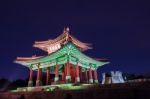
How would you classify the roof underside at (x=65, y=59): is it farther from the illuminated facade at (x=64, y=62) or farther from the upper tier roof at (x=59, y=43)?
the upper tier roof at (x=59, y=43)

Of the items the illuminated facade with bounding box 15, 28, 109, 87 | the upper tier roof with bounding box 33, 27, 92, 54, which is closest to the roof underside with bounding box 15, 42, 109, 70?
the illuminated facade with bounding box 15, 28, 109, 87

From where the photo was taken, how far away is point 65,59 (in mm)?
33500

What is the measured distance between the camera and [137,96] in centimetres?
1662

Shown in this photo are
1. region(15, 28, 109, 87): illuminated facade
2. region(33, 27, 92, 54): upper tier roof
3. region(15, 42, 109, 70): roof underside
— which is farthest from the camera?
region(33, 27, 92, 54): upper tier roof

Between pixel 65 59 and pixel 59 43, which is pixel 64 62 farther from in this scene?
pixel 59 43

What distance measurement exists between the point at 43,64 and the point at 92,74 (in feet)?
34.5

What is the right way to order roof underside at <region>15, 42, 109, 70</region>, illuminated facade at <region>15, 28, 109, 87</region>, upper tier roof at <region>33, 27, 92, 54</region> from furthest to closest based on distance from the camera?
1. upper tier roof at <region>33, 27, 92, 54</region>
2. illuminated facade at <region>15, 28, 109, 87</region>
3. roof underside at <region>15, 42, 109, 70</region>

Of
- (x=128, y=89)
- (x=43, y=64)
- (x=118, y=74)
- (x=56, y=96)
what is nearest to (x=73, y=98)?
(x=56, y=96)

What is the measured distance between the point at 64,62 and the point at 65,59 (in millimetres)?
761

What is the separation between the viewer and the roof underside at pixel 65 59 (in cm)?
3212

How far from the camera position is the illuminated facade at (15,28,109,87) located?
3228cm

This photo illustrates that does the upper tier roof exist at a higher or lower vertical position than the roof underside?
higher

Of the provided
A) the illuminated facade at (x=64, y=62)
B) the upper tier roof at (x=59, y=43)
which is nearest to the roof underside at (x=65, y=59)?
the illuminated facade at (x=64, y=62)

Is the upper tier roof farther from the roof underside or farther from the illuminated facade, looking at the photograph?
the roof underside
